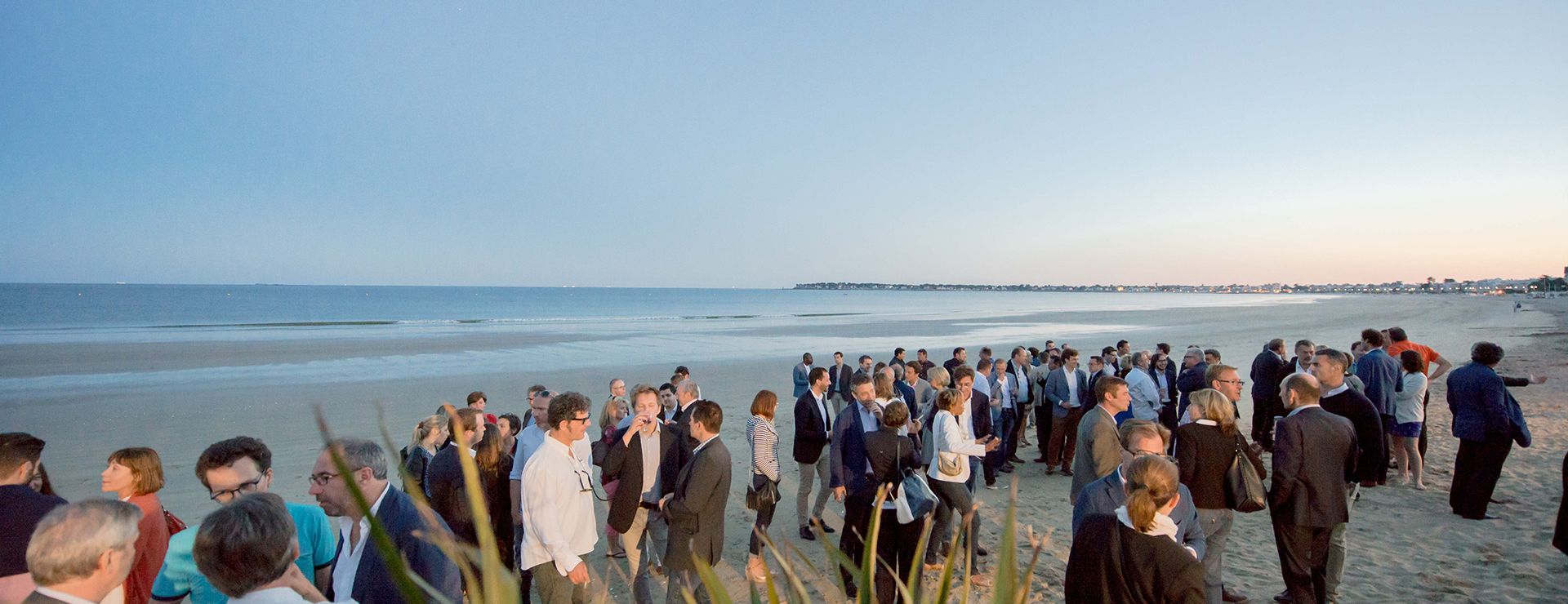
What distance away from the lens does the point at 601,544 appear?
7.07 metres

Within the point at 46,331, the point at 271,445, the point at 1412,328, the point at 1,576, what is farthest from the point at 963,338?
the point at 46,331

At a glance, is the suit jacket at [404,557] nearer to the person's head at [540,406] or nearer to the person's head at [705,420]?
the person's head at [705,420]

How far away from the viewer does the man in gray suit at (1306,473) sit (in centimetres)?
482

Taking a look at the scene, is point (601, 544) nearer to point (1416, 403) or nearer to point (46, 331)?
point (1416, 403)

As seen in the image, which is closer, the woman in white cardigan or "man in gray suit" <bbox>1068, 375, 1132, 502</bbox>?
"man in gray suit" <bbox>1068, 375, 1132, 502</bbox>

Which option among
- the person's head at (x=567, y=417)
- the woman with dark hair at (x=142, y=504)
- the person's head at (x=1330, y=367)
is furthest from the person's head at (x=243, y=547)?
the person's head at (x=1330, y=367)

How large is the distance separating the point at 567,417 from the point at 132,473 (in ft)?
6.91

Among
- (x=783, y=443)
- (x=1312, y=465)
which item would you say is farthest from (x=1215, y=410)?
(x=783, y=443)

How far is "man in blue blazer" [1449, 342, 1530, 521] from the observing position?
677cm

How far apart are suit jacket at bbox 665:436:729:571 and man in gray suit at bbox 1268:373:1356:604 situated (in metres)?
3.79

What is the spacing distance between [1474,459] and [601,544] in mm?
8685

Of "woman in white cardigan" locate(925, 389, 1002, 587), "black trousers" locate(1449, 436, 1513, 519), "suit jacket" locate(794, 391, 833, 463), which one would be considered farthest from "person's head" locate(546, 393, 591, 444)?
"black trousers" locate(1449, 436, 1513, 519)

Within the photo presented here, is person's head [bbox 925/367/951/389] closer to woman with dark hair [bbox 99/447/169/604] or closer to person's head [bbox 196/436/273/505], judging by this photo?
person's head [bbox 196/436/273/505]

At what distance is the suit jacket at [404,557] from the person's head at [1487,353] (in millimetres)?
8818
